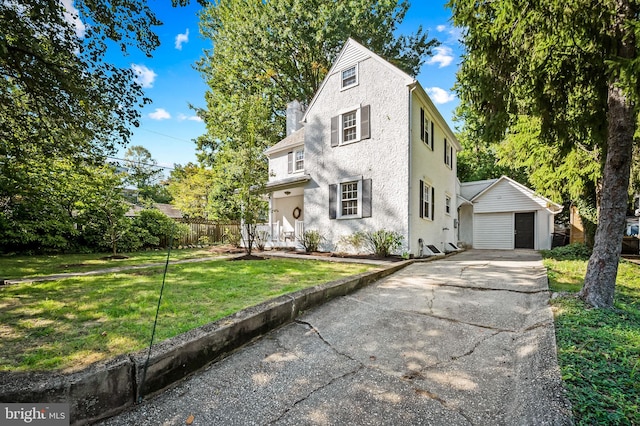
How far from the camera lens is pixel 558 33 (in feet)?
13.4

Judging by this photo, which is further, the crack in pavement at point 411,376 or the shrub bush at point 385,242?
the shrub bush at point 385,242

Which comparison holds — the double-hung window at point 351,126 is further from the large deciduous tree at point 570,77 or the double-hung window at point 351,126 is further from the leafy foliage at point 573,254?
the leafy foliage at point 573,254

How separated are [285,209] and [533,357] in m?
12.9

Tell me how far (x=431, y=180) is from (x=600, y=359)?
31.9 ft

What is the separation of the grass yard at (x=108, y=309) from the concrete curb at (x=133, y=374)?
29 centimetres

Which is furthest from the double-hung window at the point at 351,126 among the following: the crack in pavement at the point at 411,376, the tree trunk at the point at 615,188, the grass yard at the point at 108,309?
the crack in pavement at the point at 411,376

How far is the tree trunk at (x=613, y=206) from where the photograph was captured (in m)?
3.62

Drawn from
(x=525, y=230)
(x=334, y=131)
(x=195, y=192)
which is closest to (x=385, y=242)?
(x=334, y=131)

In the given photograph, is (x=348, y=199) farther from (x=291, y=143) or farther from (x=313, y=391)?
(x=313, y=391)

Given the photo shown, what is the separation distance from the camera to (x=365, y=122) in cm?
1039

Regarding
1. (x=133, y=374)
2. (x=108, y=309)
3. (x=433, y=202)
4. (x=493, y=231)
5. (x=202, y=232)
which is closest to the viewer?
(x=133, y=374)


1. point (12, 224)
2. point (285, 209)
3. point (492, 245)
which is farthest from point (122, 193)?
point (492, 245)

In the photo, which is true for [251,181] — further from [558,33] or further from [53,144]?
[558,33]

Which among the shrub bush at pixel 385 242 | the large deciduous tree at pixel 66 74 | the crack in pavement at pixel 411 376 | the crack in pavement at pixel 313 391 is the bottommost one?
the crack in pavement at pixel 313 391
